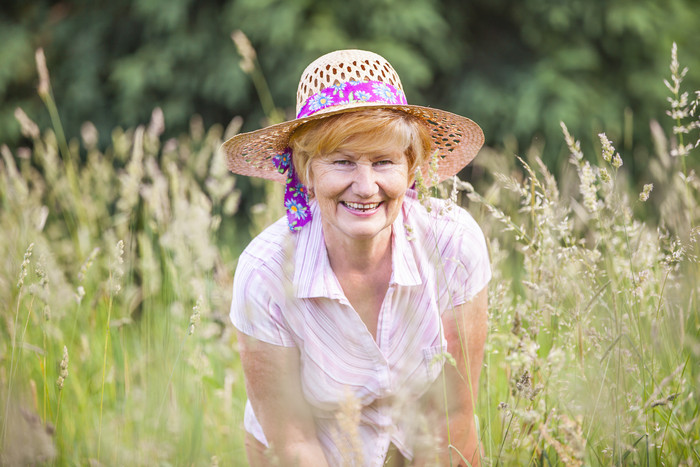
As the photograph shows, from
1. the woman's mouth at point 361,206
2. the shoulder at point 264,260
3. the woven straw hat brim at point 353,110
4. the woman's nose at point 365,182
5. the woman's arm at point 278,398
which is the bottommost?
the woman's arm at point 278,398

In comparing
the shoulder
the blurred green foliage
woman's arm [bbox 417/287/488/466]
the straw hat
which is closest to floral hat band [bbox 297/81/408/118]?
the straw hat

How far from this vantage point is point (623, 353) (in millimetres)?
1559

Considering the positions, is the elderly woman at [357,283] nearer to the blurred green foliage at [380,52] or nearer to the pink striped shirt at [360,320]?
the pink striped shirt at [360,320]

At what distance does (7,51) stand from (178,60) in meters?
1.43

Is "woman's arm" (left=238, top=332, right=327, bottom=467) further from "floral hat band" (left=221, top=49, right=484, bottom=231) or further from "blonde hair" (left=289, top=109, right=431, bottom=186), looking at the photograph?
"blonde hair" (left=289, top=109, right=431, bottom=186)

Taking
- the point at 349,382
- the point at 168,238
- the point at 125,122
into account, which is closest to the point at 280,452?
the point at 349,382

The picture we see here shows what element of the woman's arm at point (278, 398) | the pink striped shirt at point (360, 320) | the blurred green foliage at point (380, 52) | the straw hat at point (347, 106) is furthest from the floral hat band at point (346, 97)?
the blurred green foliage at point (380, 52)

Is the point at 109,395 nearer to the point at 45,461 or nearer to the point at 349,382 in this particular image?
the point at 45,461

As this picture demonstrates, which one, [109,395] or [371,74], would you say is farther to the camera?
[109,395]

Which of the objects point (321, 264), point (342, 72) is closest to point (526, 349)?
point (321, 264)

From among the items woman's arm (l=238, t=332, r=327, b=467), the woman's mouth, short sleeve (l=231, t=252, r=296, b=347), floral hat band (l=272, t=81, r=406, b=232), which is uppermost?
floral hat band (l=272, t=81, r=406, b=232)

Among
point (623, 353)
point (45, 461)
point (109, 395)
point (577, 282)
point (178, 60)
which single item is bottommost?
point (109, 395)

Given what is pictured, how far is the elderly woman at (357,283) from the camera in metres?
1.79

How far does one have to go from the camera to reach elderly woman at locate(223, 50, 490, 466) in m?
1.79
